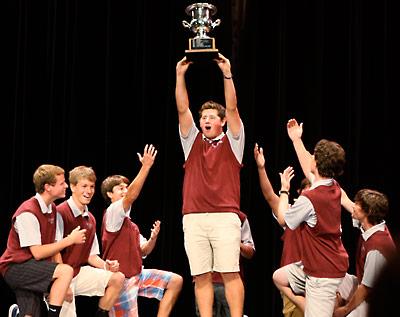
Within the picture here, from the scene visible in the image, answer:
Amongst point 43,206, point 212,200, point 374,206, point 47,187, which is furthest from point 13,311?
point 374,206

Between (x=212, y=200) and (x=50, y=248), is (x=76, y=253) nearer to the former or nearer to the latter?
(x=50, y=248)

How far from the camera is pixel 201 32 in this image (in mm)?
4219

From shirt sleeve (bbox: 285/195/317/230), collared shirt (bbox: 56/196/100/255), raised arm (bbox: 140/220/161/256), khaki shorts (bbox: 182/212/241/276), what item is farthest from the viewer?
raised arm (bbox: 140/220/161/256)

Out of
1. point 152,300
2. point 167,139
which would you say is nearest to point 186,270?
point 152,300

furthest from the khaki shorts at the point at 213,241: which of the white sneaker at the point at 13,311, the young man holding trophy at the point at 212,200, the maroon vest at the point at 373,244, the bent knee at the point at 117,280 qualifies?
the white sneaker at the point at 13,311

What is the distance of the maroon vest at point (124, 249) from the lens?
4500 mm

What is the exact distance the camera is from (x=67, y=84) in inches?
231

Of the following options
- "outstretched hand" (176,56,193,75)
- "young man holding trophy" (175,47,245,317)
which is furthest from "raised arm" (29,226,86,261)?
"outstretched hand" (176,56,193,75)

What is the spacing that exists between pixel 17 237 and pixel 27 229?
133 millimetres

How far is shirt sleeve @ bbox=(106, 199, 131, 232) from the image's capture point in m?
4.41

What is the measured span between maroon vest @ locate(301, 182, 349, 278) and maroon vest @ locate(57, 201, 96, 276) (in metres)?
1.68

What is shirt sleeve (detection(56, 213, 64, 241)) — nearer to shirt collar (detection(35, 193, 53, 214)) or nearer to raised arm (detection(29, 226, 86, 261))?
shirt collar (detection(35, 193, 53, 214))

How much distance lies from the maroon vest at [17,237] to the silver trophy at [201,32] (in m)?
1.48

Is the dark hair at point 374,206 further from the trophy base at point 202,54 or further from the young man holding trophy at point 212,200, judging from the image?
the trophy base at point 202,54
